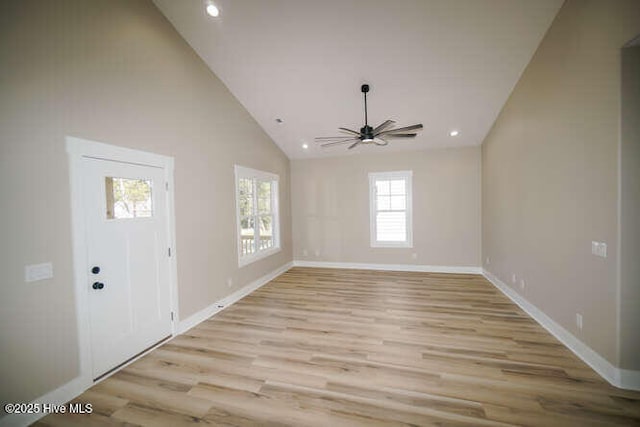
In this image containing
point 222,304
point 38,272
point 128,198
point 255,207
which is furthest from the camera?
point 255,207

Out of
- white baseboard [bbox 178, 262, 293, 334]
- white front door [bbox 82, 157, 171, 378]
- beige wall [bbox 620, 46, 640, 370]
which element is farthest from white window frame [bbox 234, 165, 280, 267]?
beige wall [bbox 620, 46, 640, 370]

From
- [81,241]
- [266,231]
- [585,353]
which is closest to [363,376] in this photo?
[585,353]

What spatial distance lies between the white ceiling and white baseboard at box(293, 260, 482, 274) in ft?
10.0

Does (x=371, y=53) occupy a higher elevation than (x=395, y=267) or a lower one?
higher

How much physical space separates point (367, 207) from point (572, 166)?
13.1 ft

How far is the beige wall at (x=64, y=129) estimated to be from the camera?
185 centimetres

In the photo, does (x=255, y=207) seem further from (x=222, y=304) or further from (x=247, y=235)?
(x=222, y=304)

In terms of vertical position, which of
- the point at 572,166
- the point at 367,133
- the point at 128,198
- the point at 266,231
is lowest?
the point at 266,231

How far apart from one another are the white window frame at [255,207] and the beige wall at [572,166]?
438 cm

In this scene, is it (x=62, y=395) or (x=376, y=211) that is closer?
(x=62, y=395)

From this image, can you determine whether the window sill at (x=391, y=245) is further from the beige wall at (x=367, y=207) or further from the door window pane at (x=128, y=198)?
the door window pane at (x=128, y=198)

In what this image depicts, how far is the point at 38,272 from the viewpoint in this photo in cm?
198

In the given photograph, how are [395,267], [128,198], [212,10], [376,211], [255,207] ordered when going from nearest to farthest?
1. [128,198]
2. [212,10]
3. [255,207]
4. [395,267]
5. [376,211]

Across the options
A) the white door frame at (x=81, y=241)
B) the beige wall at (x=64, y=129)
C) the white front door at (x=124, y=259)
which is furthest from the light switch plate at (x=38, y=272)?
the white front door at (x=124, y=259)
